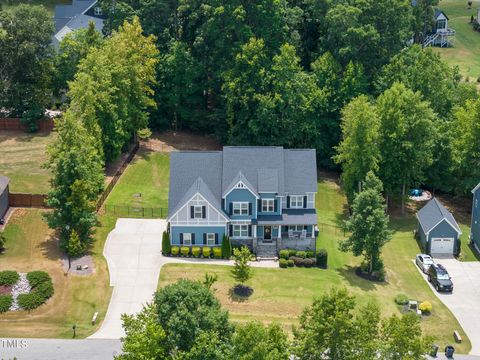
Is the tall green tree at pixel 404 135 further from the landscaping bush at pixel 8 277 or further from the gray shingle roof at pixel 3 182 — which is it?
the landscaping bush at pixel 8 277

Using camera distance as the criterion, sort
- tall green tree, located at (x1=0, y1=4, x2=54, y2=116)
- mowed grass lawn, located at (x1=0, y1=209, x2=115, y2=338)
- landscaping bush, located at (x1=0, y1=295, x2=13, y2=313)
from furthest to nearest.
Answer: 1. tall green tree, located at (x1=0, y1=4, x2=54, y2=116)
2. landscaping bush, located at (x1=0, y1=295, x2=13, y2=313)
3. mowed grass lawn, located at (x1=0, y1=209, x2=115, y2=338)

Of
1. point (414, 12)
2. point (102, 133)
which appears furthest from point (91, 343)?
point (414, 12)

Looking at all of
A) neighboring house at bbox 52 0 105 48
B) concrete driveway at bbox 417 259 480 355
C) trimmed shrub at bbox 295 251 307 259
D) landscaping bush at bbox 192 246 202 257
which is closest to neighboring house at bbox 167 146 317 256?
landscaping bush at bbox 192 246 202 257

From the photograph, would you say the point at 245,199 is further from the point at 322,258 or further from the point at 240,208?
the point at 322,258

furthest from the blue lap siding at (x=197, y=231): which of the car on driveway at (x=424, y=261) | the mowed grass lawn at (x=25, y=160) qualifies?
the car on driveway at (x=424, y=261)

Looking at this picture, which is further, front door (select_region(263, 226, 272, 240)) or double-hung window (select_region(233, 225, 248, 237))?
front door (select_region(263, 226, 272, 240))

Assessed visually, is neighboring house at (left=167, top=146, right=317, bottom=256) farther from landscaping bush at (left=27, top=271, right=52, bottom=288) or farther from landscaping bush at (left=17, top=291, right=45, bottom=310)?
landscaping bush at (left=17, top=291, right=45, bottom=310)

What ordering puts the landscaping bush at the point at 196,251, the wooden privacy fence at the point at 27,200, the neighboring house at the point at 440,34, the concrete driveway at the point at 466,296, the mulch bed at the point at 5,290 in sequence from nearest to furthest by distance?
the mulch bed at the point at 5,290, the concrete driveway at the point at 466,296, the landscaping bush at the point at 196,251, the wooden privacy fence at the point at 27,200, the neighboring house at the point at 440,34
